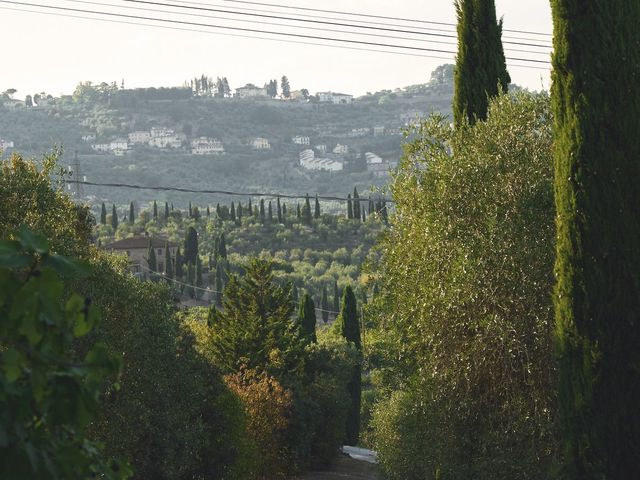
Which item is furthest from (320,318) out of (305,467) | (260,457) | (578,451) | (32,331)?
(32,331)

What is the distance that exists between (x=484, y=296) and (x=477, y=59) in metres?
6.89

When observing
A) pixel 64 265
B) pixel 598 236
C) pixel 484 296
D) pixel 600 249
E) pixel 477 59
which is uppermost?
pixel 477 59

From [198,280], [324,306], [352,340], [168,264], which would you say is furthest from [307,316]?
[168,264]

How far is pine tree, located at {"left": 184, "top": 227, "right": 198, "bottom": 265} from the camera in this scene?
121 metres

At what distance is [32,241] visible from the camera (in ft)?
10.8

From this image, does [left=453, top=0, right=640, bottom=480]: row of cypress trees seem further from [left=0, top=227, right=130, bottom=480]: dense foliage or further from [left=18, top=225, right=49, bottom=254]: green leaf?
[left=18, top=225, right=49, bottom=254]: green leaf

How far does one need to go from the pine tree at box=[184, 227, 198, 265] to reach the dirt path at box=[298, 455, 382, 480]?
3054 inches

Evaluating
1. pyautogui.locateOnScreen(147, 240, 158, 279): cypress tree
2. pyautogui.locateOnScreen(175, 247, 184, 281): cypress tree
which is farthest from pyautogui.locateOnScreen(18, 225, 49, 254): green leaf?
pyautogui.locateOnScreen(175, 247, 184, 281): cypress tree

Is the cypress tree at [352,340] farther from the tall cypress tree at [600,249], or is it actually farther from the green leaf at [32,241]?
the green leaf at [32,241]

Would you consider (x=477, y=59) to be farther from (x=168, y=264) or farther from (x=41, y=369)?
(x=168, y=264)

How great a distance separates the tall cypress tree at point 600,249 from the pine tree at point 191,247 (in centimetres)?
10819

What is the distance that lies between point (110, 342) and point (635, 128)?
1064 cm

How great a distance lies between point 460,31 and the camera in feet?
68.4

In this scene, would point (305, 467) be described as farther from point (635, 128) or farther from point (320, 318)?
point (320, 318)
